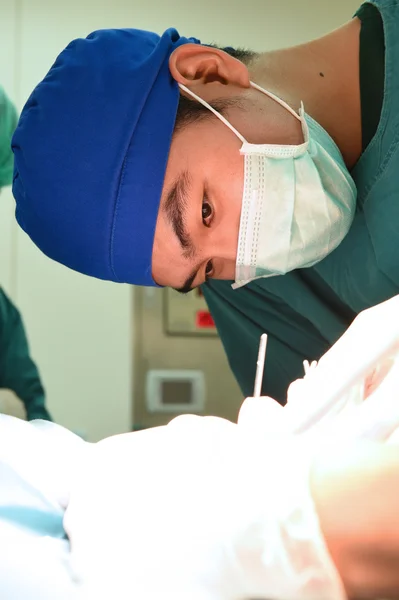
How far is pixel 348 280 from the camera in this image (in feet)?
4.03

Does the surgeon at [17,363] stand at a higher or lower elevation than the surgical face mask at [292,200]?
lower

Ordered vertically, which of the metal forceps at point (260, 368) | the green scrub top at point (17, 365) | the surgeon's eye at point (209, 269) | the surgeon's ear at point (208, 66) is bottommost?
the green scrub top at point (17, 365)

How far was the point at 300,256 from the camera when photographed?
45.0 inches

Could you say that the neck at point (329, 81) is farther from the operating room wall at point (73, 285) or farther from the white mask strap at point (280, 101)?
the operating room wall at point (73, 285)

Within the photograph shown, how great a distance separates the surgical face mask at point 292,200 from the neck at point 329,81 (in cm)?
6

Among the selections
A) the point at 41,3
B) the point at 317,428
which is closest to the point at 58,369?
the point at 41,3

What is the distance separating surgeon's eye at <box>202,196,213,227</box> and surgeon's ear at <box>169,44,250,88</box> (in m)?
0.20

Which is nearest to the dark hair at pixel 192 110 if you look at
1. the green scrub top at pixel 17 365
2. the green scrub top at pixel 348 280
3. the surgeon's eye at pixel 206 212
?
the surgeon's eye at pixel 206 212

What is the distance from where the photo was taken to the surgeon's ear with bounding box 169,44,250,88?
1133 millimetres

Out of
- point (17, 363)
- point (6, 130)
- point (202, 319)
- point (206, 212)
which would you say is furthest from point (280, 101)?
point (202, 319)

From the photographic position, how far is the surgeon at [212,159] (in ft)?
3.51

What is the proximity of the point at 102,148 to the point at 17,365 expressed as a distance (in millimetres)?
1036

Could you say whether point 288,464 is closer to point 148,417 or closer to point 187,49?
point 187,49

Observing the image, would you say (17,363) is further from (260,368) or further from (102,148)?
(260,368)
